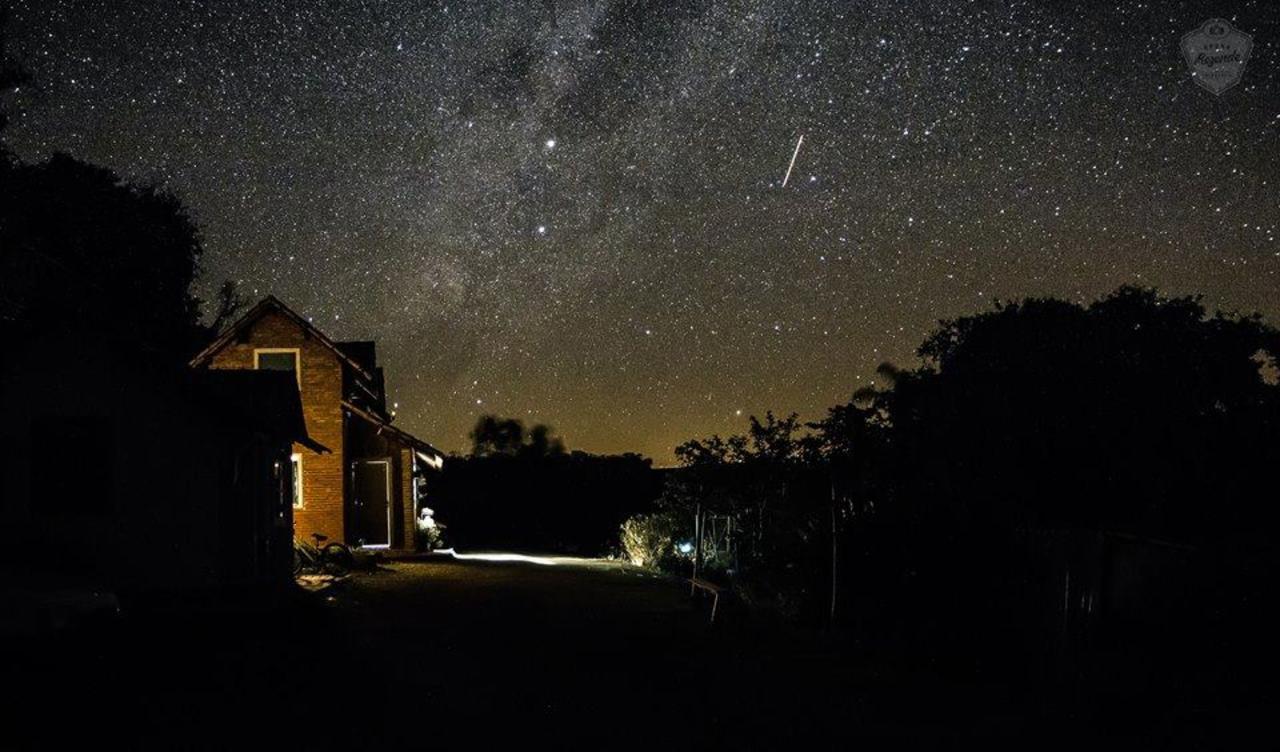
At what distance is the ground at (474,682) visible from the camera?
8312mm

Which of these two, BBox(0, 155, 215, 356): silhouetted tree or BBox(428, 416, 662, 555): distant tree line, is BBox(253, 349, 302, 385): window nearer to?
BBox(0, 155, 215, 356): silhouetted tree

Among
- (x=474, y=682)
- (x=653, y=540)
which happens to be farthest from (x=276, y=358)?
(x=474, y=682)

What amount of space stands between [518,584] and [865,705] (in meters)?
14.6

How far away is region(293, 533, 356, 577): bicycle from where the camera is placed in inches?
1010

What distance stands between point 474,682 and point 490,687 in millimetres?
325

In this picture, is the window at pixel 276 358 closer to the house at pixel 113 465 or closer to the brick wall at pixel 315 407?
the brick wall at pixel 315 407

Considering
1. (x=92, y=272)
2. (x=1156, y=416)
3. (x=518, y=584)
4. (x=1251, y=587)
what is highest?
(x=92, y=272)

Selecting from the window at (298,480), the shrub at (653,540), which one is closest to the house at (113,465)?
the window at (298,480)

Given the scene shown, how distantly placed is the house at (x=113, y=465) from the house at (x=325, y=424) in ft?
35.6

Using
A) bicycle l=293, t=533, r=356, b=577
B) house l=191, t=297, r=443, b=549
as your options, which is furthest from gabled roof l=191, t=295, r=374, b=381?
bicycle l=293, t=533, r=356, b=577

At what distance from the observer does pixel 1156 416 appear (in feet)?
53.1

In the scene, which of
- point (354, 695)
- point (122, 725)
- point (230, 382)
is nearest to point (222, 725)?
point (122, 725)

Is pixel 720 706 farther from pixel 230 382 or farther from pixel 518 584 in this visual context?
pixel 230 382

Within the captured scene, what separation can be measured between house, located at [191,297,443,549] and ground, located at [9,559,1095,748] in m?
13.1
